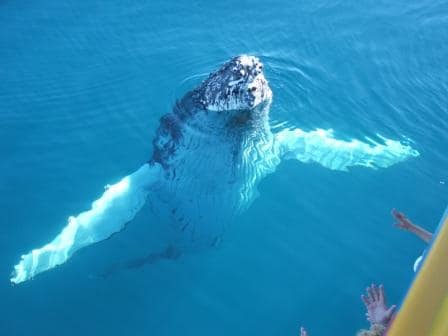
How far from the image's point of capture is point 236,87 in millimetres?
10547

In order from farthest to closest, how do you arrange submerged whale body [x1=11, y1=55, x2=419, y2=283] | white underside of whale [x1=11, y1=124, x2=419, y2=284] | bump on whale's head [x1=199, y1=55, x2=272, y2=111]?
1. bump on whale's head [x1=199, y1=55, x2=272, y2=111]
2. submerged whale body [x1=11, y1=55, x2=419, y2=283]
3. white underside of whale [x1=11, y1=124, x2=419, y2=284]

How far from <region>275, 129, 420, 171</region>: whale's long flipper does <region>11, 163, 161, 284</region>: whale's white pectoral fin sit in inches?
123

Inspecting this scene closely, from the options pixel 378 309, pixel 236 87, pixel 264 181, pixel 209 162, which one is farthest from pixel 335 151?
pixel 378 309

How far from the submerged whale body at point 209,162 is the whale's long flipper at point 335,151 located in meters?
0.02

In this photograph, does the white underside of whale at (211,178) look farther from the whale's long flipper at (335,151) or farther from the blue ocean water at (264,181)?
the blue ocean water at (264,181)

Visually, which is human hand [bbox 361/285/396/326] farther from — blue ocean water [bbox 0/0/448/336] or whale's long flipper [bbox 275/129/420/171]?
whale's long flipper [bbox 275/129/420/171]

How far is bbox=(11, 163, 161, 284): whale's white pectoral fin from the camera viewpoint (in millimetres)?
9688

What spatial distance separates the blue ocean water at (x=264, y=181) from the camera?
945cm

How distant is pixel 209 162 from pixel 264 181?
4.55ft

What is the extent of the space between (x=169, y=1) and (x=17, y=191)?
30.2 ft

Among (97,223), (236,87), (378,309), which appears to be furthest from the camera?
(236,87)

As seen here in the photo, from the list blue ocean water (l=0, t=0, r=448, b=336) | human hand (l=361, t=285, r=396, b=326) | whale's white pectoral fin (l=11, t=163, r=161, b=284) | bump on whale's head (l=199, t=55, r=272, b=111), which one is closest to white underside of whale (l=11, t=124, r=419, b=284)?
whale's white pectoral fin (l=11, t=163, r=161, b=284)

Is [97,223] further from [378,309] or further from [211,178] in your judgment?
[378,309]

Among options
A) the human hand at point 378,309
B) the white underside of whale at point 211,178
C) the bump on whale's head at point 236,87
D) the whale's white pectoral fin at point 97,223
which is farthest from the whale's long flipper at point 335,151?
the human hand at point 378,309
